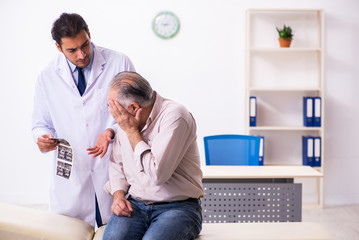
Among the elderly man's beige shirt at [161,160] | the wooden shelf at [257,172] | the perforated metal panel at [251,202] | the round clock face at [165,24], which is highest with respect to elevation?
the round clock face at [165,24]

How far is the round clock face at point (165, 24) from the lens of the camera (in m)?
4.52

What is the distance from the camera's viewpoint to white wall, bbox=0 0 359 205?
4.54 m

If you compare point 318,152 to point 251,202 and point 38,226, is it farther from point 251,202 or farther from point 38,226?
point 38,226

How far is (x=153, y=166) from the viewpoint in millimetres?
1709

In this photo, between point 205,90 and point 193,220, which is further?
point 205,90

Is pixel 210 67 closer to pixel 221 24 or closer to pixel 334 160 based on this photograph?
pixel 221 24

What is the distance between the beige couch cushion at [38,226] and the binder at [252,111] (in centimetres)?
266

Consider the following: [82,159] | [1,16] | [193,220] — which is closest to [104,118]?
[82,159]

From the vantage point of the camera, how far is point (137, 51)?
179 inches

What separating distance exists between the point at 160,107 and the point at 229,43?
2915 mm

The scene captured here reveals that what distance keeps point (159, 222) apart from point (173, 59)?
304 cm

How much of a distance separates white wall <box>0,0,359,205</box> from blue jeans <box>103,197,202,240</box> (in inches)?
111

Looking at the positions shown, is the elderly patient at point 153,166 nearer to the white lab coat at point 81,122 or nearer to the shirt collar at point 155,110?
the shirt collar at point 155,110

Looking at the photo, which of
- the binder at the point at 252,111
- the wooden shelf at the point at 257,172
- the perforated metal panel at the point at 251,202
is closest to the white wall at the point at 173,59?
the binder at the point at 252,111
